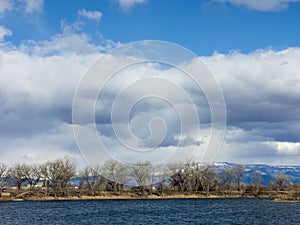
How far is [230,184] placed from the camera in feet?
618

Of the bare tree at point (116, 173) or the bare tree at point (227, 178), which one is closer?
the bare tree at point (116, 173)

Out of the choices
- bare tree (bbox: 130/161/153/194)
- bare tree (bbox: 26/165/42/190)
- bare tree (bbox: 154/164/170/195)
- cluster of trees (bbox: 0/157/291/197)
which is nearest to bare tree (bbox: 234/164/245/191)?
cluster of trees (bbox: 0/157/291/197)

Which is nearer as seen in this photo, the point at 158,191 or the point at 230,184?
the point at 158,191

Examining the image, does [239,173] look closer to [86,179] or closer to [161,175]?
[161,175]

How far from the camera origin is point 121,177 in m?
166

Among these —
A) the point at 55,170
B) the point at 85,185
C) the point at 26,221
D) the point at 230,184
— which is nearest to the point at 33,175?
the point at 55,170

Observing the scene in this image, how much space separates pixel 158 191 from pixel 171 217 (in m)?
94.1

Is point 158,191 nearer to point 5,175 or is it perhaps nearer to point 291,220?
point 5,175

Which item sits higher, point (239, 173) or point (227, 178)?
point (239, 173)

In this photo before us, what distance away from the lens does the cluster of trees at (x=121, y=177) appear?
16000 centimetres

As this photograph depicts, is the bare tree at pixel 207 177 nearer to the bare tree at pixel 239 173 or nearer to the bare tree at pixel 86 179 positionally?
the bare tree at pixel 239 173

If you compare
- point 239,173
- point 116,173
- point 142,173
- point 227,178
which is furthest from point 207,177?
point 116,173

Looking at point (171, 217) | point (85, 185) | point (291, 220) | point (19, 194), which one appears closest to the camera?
point (291, 220)

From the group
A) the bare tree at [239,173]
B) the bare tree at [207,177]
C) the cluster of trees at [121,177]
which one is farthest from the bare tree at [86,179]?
the bare tree at [239,173]
